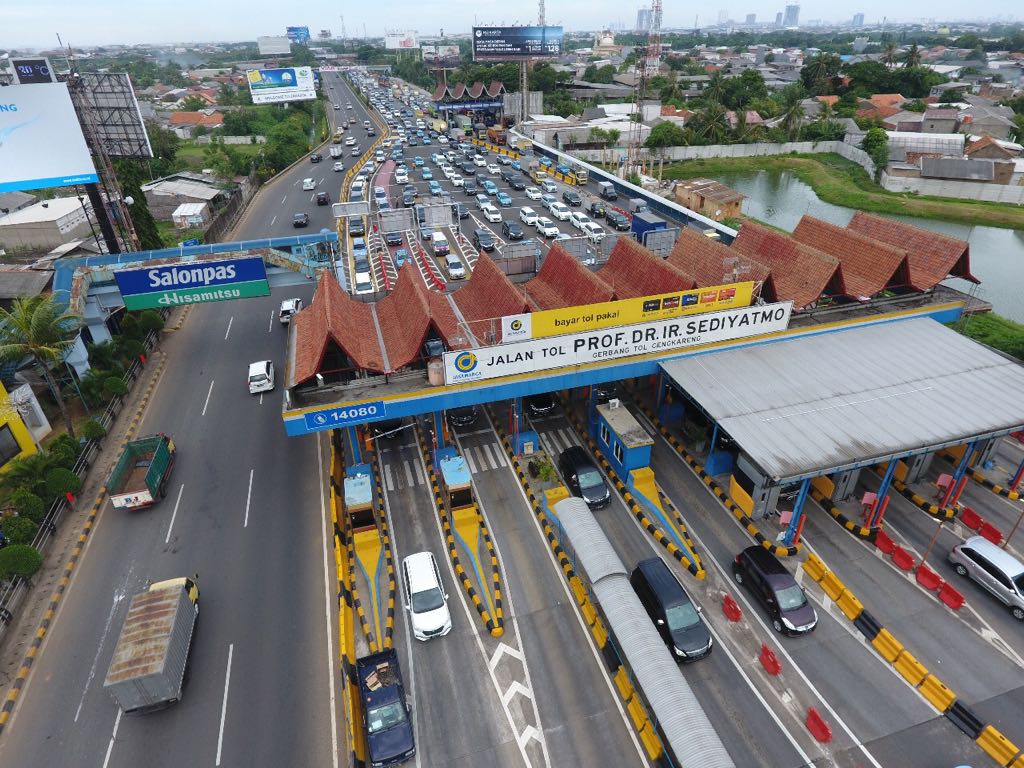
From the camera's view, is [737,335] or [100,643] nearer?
[100,643]

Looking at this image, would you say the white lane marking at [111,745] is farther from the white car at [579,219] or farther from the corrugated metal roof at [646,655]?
the white car at [579,219]

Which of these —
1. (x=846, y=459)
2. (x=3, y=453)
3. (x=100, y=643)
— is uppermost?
(x=846, y=459)

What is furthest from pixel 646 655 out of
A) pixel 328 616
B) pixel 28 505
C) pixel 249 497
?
pixel 28 505

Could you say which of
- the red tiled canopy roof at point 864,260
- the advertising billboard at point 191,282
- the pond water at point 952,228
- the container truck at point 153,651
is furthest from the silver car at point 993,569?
the advertising billboard at point 191,282

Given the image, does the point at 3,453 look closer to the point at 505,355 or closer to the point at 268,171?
A: the point at 505,355

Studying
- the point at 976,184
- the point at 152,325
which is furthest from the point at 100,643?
the point at 976,184
